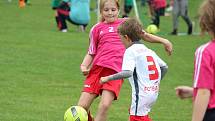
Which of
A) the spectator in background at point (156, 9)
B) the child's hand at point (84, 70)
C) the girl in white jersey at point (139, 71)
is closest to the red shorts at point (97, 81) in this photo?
the child's hand at point (84, 70)

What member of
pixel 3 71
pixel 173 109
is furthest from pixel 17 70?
pixel 173 109

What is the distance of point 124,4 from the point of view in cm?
2861

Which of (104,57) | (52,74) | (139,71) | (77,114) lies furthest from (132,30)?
(52,74)

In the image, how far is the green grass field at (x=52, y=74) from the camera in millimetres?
10172

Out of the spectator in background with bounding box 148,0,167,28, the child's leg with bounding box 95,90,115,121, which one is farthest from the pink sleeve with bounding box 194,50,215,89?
the spectator in background with bounding box 148,0,167,28

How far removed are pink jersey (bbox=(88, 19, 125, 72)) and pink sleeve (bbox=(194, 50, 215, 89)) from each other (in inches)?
129

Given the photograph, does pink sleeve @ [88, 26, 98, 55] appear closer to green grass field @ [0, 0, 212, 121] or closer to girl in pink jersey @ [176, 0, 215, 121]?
green grass field @ [0, 0, 212, 121]

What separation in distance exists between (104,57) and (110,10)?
0.58 metres

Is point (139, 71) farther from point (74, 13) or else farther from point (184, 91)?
point (74, 13)

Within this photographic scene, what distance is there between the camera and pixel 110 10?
814cm

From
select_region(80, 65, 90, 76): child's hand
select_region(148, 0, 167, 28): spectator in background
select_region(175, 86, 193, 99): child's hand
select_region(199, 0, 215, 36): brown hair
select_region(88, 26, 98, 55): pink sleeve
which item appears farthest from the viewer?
select_region(148, 0, 167, 28): spectator in background

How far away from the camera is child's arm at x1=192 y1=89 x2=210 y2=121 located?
15.6 ft

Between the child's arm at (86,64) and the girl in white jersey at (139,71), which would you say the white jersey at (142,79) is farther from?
the child's arm at (86,64)

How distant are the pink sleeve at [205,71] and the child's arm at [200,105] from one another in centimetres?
6
